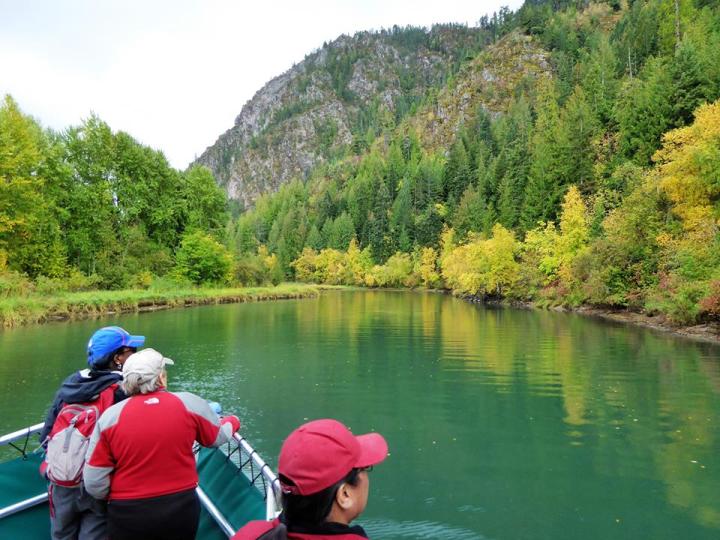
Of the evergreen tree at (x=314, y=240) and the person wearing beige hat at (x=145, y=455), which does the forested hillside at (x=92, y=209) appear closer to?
the person wearing beige hat at (x=145, y=455)

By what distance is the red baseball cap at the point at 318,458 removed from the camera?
185 cm

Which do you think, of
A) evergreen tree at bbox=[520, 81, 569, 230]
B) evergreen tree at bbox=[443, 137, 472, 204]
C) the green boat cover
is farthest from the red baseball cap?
evergreen tree at bbox=[443, 137, 472, 204]

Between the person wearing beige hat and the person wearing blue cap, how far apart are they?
477mm

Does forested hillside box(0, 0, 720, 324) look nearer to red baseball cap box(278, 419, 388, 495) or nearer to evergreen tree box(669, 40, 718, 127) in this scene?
evergreen tree box(669, 40, 718, 127)

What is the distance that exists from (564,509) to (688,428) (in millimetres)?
5011

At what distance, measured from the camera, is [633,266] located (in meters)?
33.2

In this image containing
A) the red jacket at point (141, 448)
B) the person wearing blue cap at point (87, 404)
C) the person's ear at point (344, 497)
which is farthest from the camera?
the person wearing blue cap at point (87, 404)

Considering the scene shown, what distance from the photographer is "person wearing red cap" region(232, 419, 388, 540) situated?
185 cm

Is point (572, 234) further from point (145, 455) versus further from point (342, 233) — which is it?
point (342, 233)

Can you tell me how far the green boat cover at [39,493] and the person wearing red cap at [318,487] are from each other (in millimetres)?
2819

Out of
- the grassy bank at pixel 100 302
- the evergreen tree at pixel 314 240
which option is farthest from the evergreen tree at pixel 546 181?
the evergreen tree at pixel 314 240

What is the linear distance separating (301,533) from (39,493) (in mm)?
4241

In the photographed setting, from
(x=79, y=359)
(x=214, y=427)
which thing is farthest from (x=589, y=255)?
(x=214, y=427)

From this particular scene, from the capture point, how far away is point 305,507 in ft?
6.15
